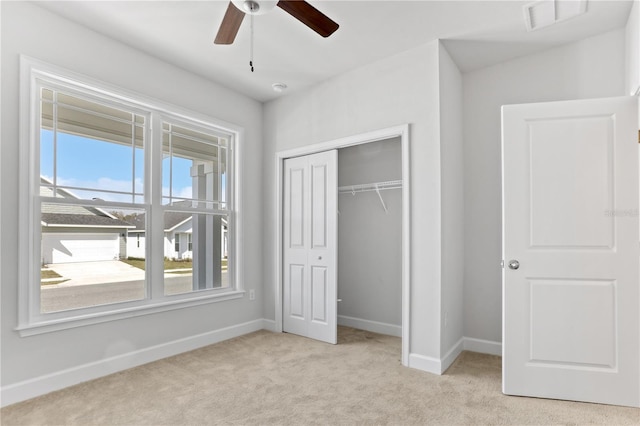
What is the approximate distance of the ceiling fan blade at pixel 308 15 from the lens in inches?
80.8

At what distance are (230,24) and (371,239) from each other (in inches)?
115

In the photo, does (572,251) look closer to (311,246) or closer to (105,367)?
(311,246)

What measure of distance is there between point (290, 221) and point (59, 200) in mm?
2222

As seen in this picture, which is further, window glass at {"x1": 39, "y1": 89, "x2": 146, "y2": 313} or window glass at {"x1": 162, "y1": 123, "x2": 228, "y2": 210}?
window glass at {"x1": 162, "y1": 123, "x2": 228, "y2": 210}

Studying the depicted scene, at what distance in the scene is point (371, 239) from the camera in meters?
4.47

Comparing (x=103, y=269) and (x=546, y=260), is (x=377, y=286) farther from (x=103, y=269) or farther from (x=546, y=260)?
(x=103, y=269)

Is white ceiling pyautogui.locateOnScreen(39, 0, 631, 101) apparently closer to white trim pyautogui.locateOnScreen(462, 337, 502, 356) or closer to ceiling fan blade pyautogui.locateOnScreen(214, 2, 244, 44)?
ceiling fan blade pyautogui.locateOnScreen(214, 2, 244, 44)

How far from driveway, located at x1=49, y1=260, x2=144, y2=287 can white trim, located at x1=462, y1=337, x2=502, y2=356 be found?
124 inches

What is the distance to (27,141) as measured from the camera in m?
2.61

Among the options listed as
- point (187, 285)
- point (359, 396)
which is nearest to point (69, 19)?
point (187, 285)

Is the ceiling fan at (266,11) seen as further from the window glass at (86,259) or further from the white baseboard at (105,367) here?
the white baseboard at (105,367)

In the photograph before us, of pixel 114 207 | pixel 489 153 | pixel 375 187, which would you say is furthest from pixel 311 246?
pixel 489 153

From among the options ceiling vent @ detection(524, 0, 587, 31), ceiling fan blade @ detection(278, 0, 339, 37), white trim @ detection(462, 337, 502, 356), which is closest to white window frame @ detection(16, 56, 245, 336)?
ceiling fan blade @ detection(278, 0, 339, 37)

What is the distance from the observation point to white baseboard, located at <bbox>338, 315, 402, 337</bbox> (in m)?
4.14
